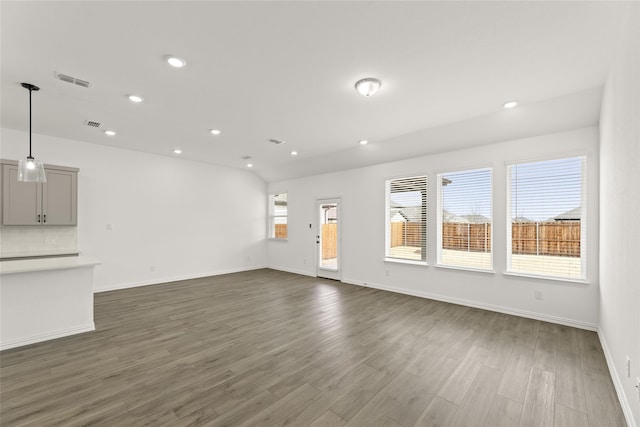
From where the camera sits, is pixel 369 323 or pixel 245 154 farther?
pixel 245 154

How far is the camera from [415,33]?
216 centimetres

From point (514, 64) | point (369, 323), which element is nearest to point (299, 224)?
point (369, 323)

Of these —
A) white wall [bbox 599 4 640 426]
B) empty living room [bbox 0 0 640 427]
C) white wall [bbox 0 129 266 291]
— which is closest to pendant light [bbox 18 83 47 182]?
empty living room [bbox 0 0 640 427]

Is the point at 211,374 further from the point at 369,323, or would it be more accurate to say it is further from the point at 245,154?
the point at 245,154

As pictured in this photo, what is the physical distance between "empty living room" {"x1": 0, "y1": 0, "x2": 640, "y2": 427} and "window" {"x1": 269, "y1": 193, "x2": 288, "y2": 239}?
6.80 feet

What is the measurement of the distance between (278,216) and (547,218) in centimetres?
643

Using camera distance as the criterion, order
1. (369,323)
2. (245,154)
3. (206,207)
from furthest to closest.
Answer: (206,207) < (245,154) < (369,323)

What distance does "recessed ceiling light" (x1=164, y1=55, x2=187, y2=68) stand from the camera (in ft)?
8.18

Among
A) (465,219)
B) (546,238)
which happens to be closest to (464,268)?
(465,219)

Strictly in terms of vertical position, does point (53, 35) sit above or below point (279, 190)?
above

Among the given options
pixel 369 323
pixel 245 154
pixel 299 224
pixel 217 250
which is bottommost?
pixel 369 323

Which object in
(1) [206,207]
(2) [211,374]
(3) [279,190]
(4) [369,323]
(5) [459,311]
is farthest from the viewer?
(3) [279,190]

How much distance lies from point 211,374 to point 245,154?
4.70 meters

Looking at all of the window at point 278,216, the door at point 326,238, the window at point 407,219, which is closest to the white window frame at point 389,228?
the window at point 407,219
